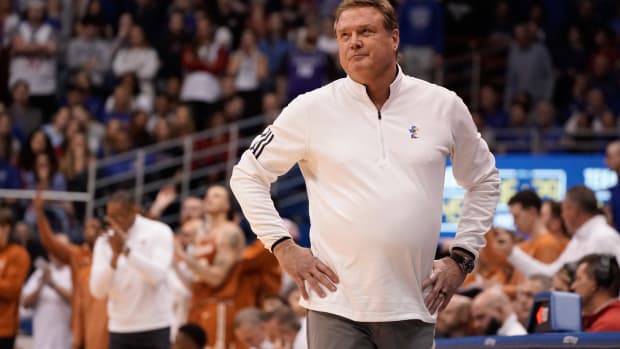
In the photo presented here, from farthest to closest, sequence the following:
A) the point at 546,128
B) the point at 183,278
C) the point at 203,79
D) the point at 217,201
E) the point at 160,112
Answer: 1. the point at 203,79
2. the point at 160,112
3. the point at 546,128
4. the point at 183,278
5. the point at 217,201

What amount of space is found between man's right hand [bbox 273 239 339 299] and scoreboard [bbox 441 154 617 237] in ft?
24.4

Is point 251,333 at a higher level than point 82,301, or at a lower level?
lower

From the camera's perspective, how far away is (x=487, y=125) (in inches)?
618

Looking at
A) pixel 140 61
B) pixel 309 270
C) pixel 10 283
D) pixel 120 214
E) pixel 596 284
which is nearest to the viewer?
pixel 309 270

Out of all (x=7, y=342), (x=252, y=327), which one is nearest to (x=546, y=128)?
(x=252, y=327)

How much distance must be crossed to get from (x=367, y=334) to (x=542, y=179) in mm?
7904

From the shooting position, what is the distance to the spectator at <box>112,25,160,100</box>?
16672 millimetres

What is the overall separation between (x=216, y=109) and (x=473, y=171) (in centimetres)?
1171

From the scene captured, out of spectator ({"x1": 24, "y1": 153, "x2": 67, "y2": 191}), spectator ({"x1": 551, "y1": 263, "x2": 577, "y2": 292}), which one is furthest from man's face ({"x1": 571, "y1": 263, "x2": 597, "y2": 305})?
spectator ({"x1": 24, "y1": 153, "x2": 67, "y2": 191})

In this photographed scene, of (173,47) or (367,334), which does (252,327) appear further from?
(173,47)

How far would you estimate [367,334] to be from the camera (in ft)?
14.7

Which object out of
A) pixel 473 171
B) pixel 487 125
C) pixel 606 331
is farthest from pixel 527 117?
pixel 473 171

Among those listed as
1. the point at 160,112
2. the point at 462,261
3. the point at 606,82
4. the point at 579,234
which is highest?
the point at 606,82

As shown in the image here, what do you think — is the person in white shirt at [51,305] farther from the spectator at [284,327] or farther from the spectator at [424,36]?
the spectator at [424,36]
